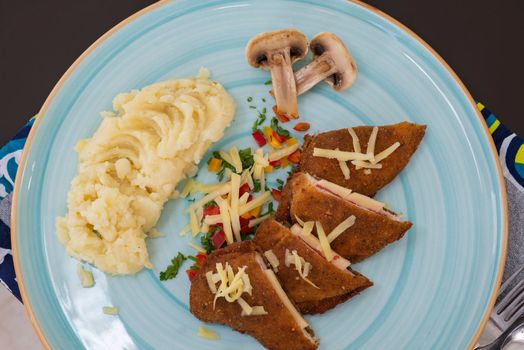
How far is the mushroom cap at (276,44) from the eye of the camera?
167 inches

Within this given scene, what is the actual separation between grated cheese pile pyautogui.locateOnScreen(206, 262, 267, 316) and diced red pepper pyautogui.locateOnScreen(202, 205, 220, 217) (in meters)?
0.47

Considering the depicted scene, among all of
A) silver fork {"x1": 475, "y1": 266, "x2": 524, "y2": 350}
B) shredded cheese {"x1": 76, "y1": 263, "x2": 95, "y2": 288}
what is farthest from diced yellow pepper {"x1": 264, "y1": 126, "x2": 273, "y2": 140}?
silver fork {"x1": 475, "y1": 266, "x2": 524, "y2": 350}

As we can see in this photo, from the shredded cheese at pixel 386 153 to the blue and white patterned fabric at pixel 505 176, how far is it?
3.46ft

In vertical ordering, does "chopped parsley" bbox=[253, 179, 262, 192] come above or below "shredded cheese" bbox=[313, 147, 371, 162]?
above

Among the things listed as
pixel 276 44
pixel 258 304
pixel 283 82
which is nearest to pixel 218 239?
pixel 258 304

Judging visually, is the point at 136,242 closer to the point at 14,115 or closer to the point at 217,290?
the point at 217,290

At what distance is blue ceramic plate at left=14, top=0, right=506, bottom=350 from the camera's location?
414 centimetres

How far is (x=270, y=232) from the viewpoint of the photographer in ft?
13.3

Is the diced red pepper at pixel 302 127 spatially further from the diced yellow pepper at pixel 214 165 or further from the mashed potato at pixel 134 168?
the diced yellow pepper at pixel 214 165

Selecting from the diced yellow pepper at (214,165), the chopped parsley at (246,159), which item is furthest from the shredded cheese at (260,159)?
the diced yellow pepper at (214,165)

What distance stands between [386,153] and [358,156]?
22 centimetres

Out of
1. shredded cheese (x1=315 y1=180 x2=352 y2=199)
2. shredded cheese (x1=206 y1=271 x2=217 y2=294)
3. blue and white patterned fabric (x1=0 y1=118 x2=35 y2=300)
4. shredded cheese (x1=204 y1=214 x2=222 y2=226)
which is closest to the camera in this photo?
shredded cheese (x1=206 y1=271 x2=217 y2=294)

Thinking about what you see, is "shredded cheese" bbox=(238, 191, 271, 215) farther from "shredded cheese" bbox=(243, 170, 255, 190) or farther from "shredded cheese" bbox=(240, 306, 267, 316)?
"shredded cheese" bbox=(240, 306, 267, 316)

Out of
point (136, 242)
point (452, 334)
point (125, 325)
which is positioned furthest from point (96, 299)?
point (452, 334)
